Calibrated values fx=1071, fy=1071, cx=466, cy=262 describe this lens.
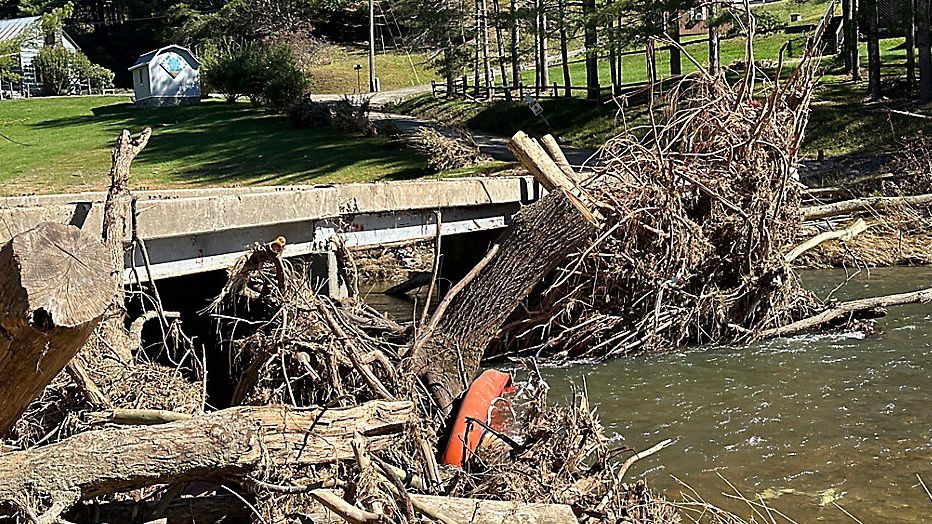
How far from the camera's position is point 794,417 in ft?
31.1

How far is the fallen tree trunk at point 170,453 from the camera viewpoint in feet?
14.9

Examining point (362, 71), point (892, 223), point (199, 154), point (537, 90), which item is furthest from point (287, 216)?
point (362, 71)

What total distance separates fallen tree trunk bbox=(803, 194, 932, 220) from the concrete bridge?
3.47 m

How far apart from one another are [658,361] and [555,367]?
1107 millimetres

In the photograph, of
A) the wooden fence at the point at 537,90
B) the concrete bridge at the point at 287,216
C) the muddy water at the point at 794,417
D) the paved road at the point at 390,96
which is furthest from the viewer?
the paved road at the point at 390,96

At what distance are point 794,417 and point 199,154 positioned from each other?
26.5 meters

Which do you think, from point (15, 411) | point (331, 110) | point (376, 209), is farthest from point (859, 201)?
point (331, 110)

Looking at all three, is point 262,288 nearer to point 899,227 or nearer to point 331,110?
point 899,227

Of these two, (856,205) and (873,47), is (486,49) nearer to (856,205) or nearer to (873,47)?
(873,47)

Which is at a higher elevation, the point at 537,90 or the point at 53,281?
the point at 53,281

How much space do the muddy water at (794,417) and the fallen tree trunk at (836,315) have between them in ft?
0.49

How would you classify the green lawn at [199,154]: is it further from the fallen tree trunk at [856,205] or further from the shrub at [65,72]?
the shrub at [65,72]

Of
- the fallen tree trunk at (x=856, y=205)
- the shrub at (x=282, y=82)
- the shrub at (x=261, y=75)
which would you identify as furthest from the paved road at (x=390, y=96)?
the fallen tree trunk at (x=856, y=205)

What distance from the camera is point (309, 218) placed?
32.4 ft
